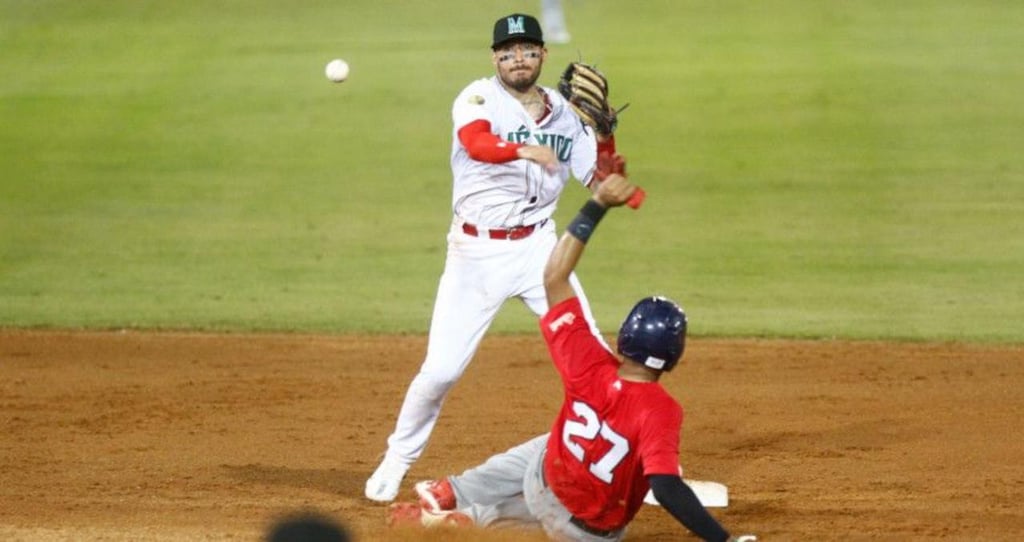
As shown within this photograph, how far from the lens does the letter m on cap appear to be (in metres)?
7.73

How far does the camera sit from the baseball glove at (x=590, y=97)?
756 cm

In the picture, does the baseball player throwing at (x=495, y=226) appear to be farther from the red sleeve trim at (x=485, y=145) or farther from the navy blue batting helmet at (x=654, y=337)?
the navy blue batting helmet at (x=654, y=337)

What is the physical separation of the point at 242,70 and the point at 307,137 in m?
3.00

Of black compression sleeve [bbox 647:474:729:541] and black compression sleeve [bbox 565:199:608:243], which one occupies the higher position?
black compression sleeve [bbox 565:199:608:243]

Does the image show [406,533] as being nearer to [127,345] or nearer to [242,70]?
[127,345]

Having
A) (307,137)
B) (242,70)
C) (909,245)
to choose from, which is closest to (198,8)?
(242,70)

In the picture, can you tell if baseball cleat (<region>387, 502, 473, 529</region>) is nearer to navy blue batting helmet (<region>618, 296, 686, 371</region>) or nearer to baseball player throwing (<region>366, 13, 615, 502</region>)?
baseball player throwing (<region>366, 13, 615, 502</region>)

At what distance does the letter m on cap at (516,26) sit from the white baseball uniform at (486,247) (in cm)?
29

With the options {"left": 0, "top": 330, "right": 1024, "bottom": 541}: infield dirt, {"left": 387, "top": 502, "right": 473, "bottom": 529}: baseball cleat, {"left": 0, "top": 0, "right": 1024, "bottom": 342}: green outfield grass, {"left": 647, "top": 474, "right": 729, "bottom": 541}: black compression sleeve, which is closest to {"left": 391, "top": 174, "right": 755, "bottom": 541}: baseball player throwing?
{"left": 647, "top": 474, "right": 729, "bottom": 541}: black compression sleeve

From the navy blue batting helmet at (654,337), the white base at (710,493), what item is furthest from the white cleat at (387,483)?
the navy blue batting helmet at (654,337)

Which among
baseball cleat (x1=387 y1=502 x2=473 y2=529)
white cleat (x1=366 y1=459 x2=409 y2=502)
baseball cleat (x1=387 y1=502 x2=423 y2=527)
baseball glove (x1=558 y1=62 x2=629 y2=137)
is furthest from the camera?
white cleat (x1=366 y1=459 x2=409 y2=502)

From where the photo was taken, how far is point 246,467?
8.67 meters

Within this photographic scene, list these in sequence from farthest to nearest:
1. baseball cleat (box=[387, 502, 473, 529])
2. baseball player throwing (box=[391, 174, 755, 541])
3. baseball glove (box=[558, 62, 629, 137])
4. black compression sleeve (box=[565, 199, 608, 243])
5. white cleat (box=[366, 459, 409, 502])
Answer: white cleat (box=[366, 459, 409, 502]) < baseball glove (box=[558, 62, 629, 137]) < baseball cleat (box=[387, 502, 473, 529]) < black compression sleeve (box=[565, 199, 608, 243]) < baseball player throwing (box=[391, 174, 755, 541])

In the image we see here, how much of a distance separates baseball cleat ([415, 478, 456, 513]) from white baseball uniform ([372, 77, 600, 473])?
2.43 ft
